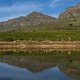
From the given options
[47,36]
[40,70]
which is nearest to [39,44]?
[47,36]

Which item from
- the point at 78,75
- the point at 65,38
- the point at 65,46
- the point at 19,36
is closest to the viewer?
the point at 78,75

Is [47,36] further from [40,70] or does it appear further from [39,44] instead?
[40,70]

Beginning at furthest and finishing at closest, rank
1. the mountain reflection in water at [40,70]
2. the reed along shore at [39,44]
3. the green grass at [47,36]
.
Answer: the green grass at [47,36]
the reed along shore at [39,44]
the mountain reflection in water at [40,70]

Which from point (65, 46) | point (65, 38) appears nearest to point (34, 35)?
point (65, 38)

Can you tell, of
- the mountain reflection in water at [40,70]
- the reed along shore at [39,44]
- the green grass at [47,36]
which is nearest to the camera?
the mountain reflection in water at [40,70]

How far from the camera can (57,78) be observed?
4034 centimetres

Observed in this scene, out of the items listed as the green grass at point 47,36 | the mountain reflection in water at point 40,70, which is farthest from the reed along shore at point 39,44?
the mountain reflection in water at point 40,70

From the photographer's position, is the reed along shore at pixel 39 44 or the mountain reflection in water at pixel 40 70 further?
the reed along shore at pixel 39 44

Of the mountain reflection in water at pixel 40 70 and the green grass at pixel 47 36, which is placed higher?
the green grass at pixel 47 36

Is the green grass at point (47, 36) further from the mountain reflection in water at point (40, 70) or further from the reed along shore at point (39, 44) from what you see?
the mountain reflection in water at point (40, 70)

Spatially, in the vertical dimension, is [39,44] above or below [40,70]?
above

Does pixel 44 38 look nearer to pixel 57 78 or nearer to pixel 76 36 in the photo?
pixel 76 36

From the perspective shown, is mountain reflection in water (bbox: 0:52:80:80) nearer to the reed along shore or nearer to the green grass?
the reed along shore

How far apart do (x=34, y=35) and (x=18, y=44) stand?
97.4ft
